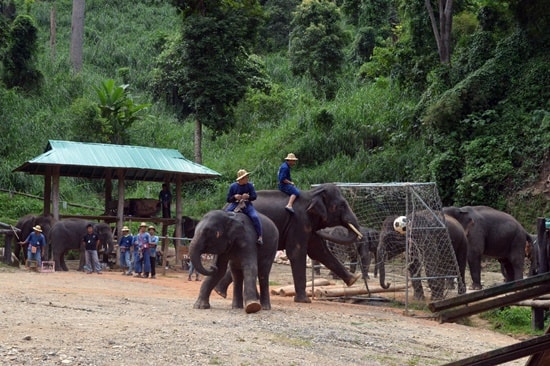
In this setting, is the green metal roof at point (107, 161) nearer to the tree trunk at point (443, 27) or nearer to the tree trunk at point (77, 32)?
the tree trunk at point (443, 27)

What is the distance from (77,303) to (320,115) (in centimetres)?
2376

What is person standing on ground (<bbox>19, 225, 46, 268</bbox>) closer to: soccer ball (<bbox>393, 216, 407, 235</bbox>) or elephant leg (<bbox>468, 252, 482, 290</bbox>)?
soccer ball (<bbox>393, 216, 407, 235</bbox>)

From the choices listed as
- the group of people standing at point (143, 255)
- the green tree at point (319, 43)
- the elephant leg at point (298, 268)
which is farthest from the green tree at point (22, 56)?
the elephant leg at point (298, 268)

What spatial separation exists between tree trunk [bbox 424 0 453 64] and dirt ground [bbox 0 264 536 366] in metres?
16.3

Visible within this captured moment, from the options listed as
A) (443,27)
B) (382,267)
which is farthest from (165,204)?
(382,267)

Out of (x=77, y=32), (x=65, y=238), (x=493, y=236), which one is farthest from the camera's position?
(x=77, y=32)

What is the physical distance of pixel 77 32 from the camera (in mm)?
50094

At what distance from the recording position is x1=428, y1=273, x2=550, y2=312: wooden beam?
5.28 m

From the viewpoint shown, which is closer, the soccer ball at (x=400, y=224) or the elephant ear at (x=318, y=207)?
the elephant ear at (x=318, y=207)

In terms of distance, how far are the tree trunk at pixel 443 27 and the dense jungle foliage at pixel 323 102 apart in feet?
1.84

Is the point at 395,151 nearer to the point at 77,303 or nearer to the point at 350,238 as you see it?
the point at 350,238

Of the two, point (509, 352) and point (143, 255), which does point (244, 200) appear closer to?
point (143, 255)

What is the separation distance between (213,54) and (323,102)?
30.3 ft

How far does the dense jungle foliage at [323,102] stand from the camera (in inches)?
1223
